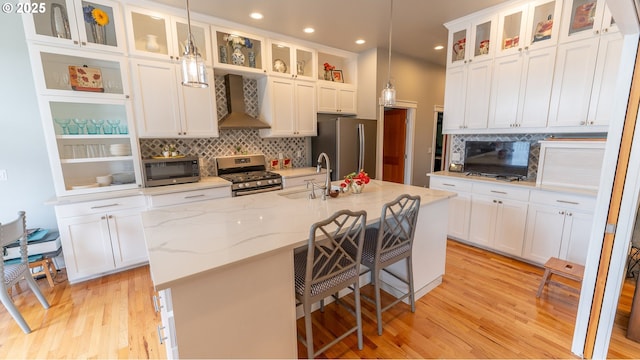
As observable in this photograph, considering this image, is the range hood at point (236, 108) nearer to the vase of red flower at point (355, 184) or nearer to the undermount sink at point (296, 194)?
the undermount sink at point (296, 194)

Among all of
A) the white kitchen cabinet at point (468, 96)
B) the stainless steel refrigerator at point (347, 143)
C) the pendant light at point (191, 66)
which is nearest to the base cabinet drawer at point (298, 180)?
the stainless steel refrigerator at point (347, 143)

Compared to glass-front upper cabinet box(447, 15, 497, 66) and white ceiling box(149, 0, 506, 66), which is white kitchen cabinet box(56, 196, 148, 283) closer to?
white ceiling box(149, 0, 506, 66)

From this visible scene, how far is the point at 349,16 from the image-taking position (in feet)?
10.3

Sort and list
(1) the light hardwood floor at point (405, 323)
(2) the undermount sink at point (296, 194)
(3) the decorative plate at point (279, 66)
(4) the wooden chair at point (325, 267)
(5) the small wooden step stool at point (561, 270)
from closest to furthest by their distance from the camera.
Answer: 1. (4) the wooden chair at point (325, 267)
2. (1) the light hardwood floor at point (405, 323)
3. (5) the small wooden step stool at point (561, 270)
4. (2) the undermount sink at point (296, 194)
5. (3) the decorative plate at point (279, 66)

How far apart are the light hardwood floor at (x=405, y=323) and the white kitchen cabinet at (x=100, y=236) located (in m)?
0.18

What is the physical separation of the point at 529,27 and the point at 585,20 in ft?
1.42

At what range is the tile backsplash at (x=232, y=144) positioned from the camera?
3.41 meters

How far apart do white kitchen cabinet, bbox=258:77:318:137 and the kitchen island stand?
2.14m

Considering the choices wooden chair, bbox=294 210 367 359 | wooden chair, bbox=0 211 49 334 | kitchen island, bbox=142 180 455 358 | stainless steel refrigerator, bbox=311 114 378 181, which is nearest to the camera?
kitchen island, bbox=142 180 455 358

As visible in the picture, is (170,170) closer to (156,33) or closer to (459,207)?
(156,33)

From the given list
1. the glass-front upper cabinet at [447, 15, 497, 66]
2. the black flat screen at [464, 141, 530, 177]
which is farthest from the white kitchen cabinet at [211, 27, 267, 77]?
the black flat screen at [464, 141, 530, 177]

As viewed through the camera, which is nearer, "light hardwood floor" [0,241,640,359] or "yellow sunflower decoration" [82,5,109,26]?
"light hardwood floor" [0,241,640,359]

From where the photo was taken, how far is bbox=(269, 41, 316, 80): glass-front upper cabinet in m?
3.78

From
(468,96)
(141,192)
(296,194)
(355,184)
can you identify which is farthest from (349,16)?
(141,192)
